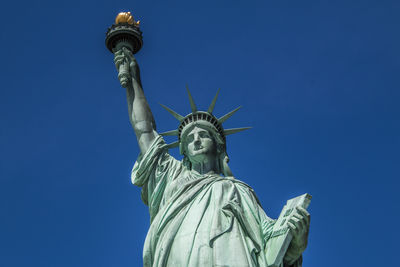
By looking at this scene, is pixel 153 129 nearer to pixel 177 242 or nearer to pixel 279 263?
pixel 177 242

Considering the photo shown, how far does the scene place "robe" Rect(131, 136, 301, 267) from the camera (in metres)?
12.4

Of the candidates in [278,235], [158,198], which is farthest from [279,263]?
[158,198]

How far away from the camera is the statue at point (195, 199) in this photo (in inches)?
488

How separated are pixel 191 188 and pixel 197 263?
1.76 metres

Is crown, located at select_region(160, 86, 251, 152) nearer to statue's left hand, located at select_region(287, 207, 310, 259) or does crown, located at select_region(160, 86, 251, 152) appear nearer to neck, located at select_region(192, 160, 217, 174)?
neck, located at select_region(192, 160, 217, 174)

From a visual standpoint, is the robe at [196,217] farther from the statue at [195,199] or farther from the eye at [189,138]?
the eye at [189,138]

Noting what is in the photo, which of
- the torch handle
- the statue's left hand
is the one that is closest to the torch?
the torch handle

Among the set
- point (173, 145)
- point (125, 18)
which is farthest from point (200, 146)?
point (125, 18)

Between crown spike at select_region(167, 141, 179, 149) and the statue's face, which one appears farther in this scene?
crown spike at select_region(167, 141, 179, 149)

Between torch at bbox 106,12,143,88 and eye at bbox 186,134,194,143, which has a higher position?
torch at bbox 106,12,143,88

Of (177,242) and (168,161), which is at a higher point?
(168,161)

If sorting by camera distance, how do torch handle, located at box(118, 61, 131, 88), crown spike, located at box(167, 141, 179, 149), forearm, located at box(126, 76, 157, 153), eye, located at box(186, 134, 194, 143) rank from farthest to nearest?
torch handle, located at box(118, 61, 131, 88), crown spike, located at box(167, 141, 179, 149), forearm, located at box(126, 76, 157, 153), eye, located at box(186, 134, 194, 143)

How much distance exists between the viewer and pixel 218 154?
48.6ft

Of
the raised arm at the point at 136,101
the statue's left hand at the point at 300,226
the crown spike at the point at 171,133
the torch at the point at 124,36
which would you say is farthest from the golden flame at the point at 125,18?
the statue's left hand at the point at 300,226
